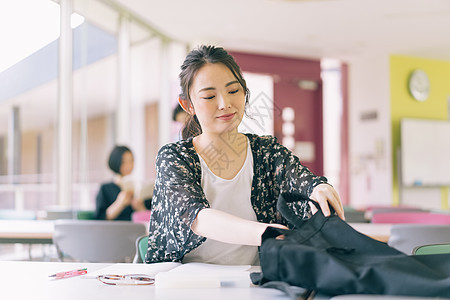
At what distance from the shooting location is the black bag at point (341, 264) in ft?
2.86

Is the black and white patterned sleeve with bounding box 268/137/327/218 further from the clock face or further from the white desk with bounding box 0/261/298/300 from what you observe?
the clock face

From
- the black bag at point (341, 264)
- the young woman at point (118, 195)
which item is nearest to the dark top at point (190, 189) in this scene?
the black bag at point (341, 264)

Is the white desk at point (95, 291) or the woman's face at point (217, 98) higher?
the woman's face at point (217, 98)

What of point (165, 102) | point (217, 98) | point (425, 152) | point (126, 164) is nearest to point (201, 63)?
point (217, 98)

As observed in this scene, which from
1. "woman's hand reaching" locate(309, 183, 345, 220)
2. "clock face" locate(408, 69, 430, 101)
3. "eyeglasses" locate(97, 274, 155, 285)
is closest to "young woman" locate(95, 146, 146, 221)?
"eyeglasses" locate(97, 274, 155, 285)

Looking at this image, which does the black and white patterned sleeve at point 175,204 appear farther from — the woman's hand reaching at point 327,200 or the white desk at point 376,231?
the white desk at point 376,231

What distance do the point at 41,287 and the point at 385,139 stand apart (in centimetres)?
727

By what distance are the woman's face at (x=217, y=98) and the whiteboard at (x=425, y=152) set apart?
6.71 m

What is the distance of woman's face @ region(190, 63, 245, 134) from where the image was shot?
1.41 metres

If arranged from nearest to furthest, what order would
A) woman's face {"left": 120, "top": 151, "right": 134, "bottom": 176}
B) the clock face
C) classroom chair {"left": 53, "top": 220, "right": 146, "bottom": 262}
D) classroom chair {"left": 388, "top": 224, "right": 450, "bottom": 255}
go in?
classroom chair {"left": 388, "top": 224, "right": 450, "bottom": 255}
classroom chair {"left": 53, "top": 220, "right": 146, "bottom": 262}
woman's face {"left": 120, "top": 151, "right": 134, "bottom": 176}
the clock face

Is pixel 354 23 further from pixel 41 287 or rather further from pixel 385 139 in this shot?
pixel 41 287

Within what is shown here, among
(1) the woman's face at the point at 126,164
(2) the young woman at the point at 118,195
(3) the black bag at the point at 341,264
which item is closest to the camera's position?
(3) the black bag at the point at 341,264

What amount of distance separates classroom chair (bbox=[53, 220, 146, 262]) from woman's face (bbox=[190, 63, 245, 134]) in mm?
1279

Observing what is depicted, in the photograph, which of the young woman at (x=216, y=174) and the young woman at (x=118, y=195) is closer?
the young woman at (x=216, y=174)
